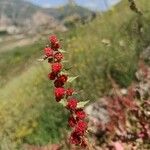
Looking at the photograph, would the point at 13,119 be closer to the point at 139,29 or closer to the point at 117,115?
the point at 139,29

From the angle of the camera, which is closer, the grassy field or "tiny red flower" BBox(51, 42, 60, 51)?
"tiny red flower" BBox(51, 42, 60, 51)

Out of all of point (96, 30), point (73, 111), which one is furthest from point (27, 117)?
point (73, 111)

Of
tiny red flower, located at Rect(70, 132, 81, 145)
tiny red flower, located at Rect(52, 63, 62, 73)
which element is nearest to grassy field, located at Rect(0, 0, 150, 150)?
tiny red flower, located at Rect(70, 132, 81, 145)

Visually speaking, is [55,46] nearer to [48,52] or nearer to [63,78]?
[48,52]

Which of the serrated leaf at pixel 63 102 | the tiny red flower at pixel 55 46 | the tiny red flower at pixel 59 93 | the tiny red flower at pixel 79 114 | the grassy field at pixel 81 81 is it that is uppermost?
the tiny red flower at pixel 55 46

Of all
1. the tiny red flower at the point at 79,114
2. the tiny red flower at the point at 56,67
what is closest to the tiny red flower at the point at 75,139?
the tiny red flower at the point at 79,114

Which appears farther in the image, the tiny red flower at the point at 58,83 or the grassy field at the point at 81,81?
the grassy field at the point at 81,81

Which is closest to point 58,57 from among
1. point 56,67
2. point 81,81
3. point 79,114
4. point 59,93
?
point 56,67

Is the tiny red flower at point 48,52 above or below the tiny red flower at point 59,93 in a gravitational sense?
above

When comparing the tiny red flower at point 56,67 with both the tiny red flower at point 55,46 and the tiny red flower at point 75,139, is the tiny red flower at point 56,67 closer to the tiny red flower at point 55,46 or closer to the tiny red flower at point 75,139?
the tiny red flower at point 55,46

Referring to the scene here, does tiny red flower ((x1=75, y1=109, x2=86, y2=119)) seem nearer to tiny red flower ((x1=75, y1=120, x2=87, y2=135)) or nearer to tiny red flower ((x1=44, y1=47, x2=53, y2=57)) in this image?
tiny red flower ((x1=75, y1=120, x2=87, y2=135))

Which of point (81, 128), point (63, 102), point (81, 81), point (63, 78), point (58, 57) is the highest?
point (58, 57)
